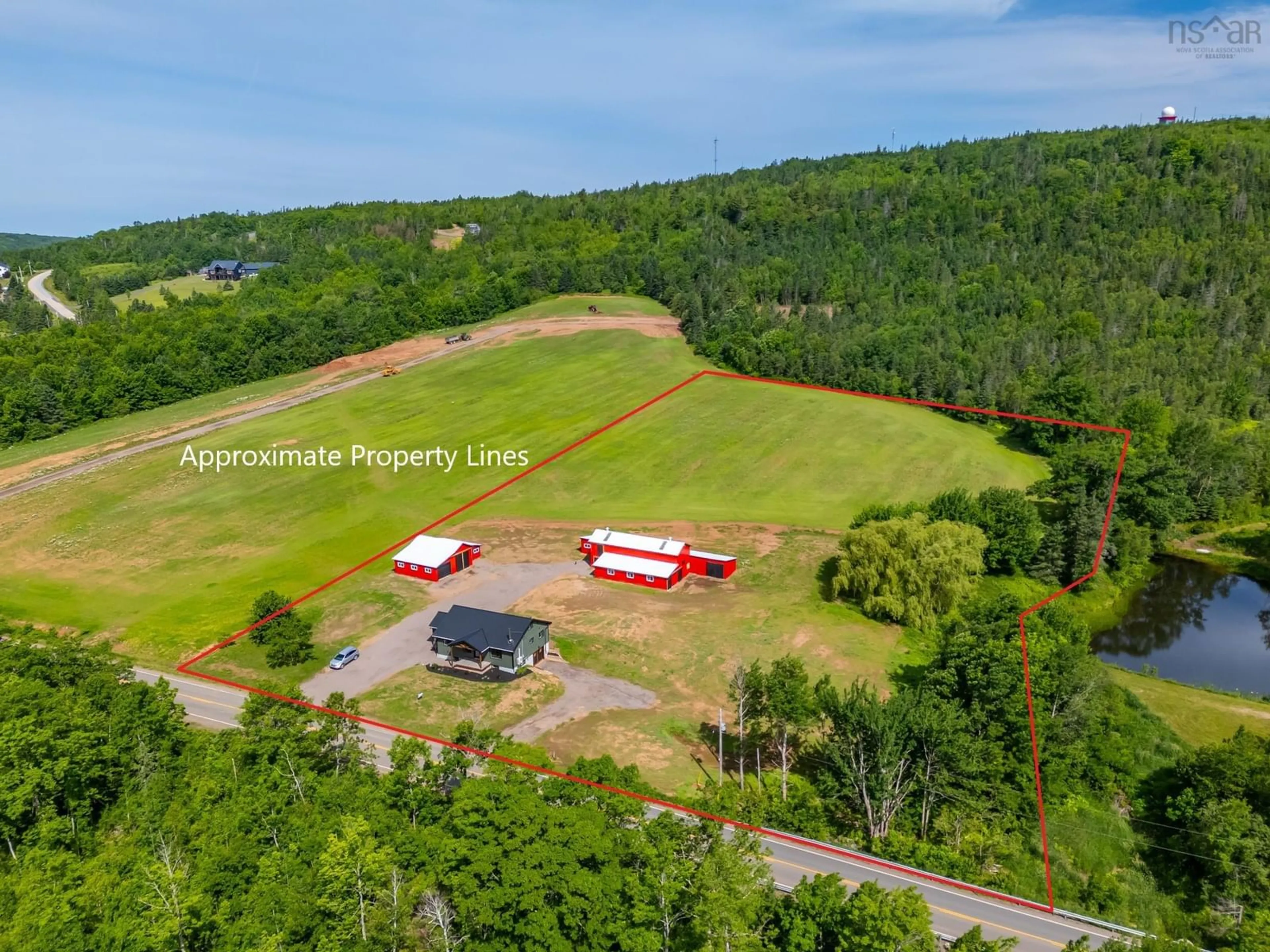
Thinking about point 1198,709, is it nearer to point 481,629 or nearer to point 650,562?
point 650,562

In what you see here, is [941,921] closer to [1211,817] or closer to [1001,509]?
[1211,817]

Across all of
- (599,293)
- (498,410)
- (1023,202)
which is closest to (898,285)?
(1023,202)

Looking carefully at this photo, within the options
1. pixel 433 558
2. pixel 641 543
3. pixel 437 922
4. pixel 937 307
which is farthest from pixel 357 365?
pixel 437 922

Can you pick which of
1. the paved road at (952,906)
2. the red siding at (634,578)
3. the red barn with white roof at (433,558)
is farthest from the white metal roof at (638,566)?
the paved road at (952,906)

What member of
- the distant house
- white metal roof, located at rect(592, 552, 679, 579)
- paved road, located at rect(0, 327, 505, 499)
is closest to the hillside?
paved road, located at rect(0, 327, 505, 499)

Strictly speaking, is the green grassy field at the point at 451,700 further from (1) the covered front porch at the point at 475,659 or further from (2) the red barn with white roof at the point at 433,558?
(2) the red barn with white roof at the point at 433,558

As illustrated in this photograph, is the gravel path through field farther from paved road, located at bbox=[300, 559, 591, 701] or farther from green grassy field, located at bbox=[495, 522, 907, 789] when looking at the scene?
green grassy field, located at bbox=[495, 522, 907, 789]
